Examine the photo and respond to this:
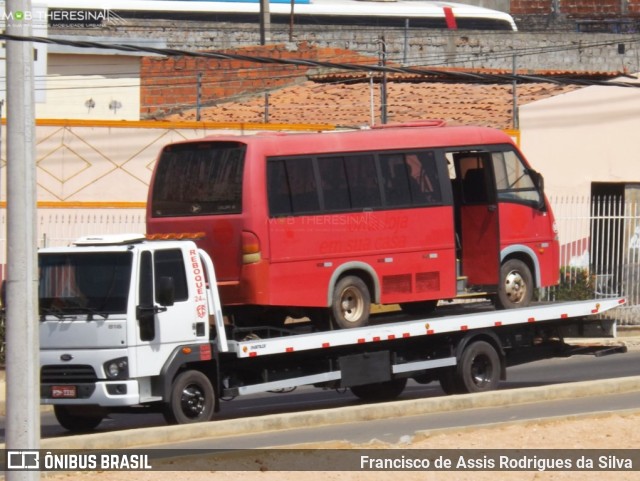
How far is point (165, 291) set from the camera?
46.1 ft

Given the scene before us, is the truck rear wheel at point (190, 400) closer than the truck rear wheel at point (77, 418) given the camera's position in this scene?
Yes

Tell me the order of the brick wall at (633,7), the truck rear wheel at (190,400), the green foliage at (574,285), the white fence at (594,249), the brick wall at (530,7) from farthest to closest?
the brick wall at (530,7) < the brick wall at (633,7) < the white fence at (594,249) < the green foliage at (574,285) < the truck rear wheel at (190,400)

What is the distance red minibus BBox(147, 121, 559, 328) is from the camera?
15.1 meters

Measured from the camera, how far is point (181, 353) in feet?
46.9

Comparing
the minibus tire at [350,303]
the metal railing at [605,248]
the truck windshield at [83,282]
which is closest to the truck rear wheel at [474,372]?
the minibus tire at [350,303]

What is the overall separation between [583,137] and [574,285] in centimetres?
460

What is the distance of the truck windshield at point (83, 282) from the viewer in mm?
14078

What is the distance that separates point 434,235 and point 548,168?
1325 centimetres

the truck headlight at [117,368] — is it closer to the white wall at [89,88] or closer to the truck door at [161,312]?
the truck door at [161,312]

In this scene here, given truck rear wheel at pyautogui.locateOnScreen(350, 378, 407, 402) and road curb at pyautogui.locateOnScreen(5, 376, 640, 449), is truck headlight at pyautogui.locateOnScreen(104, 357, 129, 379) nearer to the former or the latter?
road curb at pyautogui.locateOnScreen(5, 376, 640, 449)

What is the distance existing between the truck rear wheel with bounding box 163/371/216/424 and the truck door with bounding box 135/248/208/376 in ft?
1.07

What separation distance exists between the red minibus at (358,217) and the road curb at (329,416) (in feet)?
5.28

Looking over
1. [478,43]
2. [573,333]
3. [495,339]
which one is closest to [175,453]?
[495,339]

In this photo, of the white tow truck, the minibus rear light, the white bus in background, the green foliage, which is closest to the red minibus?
the minibus rear light
